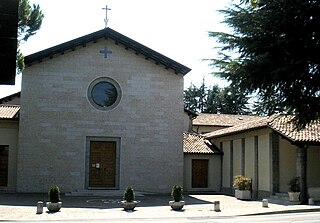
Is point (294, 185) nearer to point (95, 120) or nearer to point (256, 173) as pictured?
point (256, 173)

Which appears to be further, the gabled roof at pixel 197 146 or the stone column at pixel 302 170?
the gabled roof at pixel 197 146

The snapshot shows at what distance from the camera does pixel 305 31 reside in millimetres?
7812

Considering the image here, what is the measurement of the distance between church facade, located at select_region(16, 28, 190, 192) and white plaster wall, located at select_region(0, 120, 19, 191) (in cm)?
67

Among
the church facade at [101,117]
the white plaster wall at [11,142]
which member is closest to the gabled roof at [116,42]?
the church facade at [101,117]

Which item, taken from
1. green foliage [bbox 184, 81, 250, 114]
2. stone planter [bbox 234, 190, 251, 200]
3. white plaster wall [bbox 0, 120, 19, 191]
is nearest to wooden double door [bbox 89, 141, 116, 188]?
white plaster wall [bbox 0, 120, 19, 191]

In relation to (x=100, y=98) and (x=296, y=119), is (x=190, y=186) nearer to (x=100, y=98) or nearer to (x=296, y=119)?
(x=100, y=98)

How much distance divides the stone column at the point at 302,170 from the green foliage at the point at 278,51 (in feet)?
44.6

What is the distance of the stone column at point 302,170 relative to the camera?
2127 cm

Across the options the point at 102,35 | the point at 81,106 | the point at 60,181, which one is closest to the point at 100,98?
the point at 81,106

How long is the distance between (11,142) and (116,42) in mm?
8664

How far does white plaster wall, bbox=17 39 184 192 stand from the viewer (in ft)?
84.3

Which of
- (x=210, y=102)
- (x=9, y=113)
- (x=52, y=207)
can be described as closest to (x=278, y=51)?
(x=52, y=207)

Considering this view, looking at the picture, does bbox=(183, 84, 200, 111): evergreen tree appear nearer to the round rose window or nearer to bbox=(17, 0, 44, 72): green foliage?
the round rose window

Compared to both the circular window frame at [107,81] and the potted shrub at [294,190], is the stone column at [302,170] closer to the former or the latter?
the potted shrub at [294,190]
